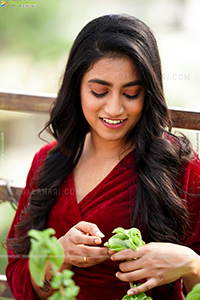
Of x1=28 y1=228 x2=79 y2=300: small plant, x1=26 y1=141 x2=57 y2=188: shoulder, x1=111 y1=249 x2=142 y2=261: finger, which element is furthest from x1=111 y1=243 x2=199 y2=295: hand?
x1=26 y1=141 x2=57 y2=188: shoulder

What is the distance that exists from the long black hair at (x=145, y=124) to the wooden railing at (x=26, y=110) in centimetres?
10

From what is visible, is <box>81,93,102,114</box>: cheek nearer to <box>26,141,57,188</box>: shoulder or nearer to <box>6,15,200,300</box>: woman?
<box>6,15,200,300</box>: woman

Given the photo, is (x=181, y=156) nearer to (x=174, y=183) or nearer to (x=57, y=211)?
(x=174, y=183)

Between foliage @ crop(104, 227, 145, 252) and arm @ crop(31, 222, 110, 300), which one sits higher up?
foliage @ crop(104, 227, 145, 252)

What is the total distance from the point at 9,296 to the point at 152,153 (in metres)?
0.78

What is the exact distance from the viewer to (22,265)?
94 centimetres

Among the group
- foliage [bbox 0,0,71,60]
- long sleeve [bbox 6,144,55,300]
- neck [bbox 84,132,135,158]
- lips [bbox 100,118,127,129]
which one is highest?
foliage [bbox 0,0,71,60]

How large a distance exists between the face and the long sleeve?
12.4 inches

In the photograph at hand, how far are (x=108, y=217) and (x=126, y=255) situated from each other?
23 cm

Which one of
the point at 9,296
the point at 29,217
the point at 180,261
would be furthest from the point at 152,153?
the point at 9,296

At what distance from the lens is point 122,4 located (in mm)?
1025

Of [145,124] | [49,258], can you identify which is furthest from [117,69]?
[49,258]

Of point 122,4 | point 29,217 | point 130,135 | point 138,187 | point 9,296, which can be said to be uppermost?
point 122,4

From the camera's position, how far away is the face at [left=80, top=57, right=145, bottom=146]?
763mm
